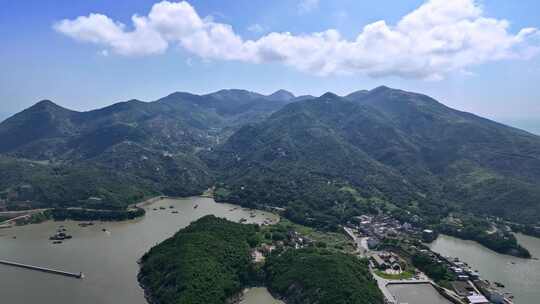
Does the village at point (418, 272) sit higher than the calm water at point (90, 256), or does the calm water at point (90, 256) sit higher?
the village at point (418, 272)

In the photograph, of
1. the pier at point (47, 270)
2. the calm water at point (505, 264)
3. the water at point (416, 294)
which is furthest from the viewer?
the pier at point (47, 270)

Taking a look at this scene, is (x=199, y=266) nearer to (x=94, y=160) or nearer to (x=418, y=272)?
(x=418, y=272)

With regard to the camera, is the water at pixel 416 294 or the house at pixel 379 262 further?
the house at pixel 379 262

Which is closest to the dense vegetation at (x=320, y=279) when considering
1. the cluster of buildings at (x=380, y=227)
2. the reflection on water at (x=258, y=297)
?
the reflection on water at (x=258, y=297)

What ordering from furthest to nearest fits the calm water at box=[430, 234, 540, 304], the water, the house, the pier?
the house < the pier < the calm water at box=[430, 234, 540, 304] < the water

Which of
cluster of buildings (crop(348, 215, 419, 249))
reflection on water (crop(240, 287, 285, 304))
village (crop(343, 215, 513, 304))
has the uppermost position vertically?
cluster of buildings (crop(348, 215, 419, 249))

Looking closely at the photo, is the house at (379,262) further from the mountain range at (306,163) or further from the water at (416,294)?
the mountain range at (306,163)

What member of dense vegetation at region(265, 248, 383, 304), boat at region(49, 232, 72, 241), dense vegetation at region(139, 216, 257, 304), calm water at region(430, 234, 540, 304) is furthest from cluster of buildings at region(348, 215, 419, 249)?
boat at region(49, 232, 72, 241)

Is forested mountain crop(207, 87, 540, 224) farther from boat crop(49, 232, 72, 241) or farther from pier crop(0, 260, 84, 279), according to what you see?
pier crop(0, 260, 84, 279)

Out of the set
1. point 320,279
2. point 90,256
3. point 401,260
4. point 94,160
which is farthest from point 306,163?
point 320,279
